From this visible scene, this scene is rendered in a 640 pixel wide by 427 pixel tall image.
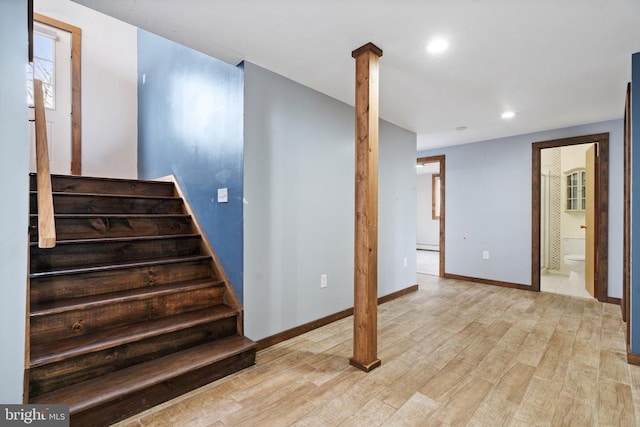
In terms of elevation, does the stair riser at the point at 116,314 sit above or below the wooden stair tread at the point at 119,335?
above

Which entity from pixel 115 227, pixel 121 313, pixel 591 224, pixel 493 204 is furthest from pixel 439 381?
pixel 591 224

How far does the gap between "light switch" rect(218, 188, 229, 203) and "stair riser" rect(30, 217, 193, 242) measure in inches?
25.6

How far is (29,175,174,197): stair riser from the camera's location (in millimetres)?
2834

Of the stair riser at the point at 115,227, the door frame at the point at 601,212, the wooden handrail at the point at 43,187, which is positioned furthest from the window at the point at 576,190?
the wooden handrail at the point at 43,187

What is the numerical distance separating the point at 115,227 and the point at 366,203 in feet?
7.05

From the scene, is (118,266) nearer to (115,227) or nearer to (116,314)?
(116,314)

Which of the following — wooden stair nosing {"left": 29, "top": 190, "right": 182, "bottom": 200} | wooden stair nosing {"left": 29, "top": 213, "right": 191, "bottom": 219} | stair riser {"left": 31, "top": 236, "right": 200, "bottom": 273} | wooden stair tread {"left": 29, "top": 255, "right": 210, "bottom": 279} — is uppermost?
wooden stair nosing {"left": 29, "top": 190, "right": 182, "bottom": 200}

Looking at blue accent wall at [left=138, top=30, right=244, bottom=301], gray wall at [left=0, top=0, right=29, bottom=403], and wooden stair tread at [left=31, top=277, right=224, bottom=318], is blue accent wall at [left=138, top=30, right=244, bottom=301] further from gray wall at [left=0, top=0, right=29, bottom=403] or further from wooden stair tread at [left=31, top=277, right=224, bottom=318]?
gray wall at [left=0, top=0, right=29, bottom=403]

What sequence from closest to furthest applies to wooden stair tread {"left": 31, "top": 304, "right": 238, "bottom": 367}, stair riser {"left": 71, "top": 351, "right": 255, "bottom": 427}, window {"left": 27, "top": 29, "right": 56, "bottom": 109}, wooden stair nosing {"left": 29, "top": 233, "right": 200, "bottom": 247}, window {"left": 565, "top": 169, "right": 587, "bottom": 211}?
stair riser {"left": 71, "top": 351, "right": 255, "bottom": 427}, wooden stair tread {"left": 31, "top": 304, "right": 238, "bottom": 367}, wooden stair nosing {"left": 29, "top": 233, "right": 200, "bottom": 247}, window {"left": 27, "top": 29, "right": 56, "bottom": 109}, window {"left": 565, "top": 169, "right": 587, "bottom": 211}

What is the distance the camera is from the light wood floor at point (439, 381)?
1.66m

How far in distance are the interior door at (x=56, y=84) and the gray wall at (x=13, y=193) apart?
3.08 m

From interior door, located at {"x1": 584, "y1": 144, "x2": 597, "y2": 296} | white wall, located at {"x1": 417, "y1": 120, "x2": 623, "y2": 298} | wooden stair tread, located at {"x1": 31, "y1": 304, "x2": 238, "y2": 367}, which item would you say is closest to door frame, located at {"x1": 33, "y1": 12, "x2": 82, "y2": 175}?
wooden stair tread, located at {"x1": 31, "y1": 304, "x2": 238, "y2": 367}

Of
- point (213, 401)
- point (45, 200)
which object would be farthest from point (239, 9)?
point (213, 401)

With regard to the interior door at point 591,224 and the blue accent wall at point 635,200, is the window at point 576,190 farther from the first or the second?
the blue accent wall at point 635,200
